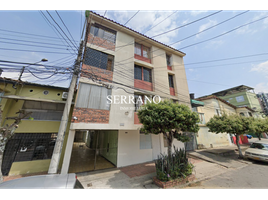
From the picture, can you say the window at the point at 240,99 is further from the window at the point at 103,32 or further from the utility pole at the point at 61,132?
the utility pole at the point at 61,132

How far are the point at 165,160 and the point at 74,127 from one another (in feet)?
18.0

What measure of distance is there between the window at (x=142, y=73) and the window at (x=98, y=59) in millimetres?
2445

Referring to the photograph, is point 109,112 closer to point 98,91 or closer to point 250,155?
point 98,91

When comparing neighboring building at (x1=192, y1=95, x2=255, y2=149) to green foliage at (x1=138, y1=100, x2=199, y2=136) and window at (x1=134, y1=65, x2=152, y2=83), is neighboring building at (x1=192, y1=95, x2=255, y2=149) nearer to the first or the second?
window at (x1=134, y1=65, x2=152, y2=83)

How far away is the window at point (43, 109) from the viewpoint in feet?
24.2

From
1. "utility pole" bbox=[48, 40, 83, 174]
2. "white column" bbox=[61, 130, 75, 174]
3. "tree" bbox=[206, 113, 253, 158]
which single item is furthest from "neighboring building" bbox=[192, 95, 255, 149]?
"white column" bbox=[61, 130, 75, 174]

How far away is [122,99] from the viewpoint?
8031 mm

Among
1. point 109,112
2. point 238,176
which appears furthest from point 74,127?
point 238,176

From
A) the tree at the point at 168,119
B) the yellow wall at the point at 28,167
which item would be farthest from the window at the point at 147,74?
the yellow wall at the point at 28,167

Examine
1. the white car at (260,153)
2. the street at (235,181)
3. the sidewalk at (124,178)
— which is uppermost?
the white car at (260,153)

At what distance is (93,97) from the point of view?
7.20 m

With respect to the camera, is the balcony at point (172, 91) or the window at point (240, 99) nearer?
the balcony at point (172, 91)

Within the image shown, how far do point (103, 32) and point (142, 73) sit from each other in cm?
479

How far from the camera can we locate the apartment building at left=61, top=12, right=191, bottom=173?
272 inches
